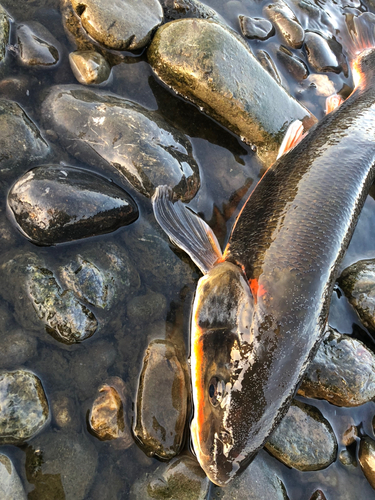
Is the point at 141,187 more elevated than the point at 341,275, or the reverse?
the point at 141,187

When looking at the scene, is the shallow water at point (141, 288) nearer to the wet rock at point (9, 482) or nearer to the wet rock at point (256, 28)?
the wet rock at point (9, 482)

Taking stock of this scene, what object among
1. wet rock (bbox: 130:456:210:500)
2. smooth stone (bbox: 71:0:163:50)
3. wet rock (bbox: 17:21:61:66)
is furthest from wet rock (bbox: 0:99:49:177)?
wet rock (bbox: 130:456:210:500)

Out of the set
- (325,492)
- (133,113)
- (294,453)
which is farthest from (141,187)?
(325,492)

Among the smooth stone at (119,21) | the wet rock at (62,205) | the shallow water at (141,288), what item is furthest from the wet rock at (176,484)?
the smooth stone at (119,21)

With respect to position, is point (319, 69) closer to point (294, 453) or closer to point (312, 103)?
point (312, 103)

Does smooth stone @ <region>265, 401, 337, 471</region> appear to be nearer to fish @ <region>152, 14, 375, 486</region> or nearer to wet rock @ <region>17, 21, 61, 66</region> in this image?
fish @ <region>152, 14, 375, 486</region>

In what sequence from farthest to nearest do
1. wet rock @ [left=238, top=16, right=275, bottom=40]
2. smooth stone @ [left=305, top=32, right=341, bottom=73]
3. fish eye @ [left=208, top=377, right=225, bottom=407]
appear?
smooth stone @ [left=305, top=32, right=341, bottom=73], wet rock @ [left=238, top=16, right=275, bottom=40], fish eye @ [left=208, top=377, right=225, bottom=407]
